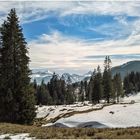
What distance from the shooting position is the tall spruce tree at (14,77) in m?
33.2

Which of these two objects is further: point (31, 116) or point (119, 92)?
point (119, 92)

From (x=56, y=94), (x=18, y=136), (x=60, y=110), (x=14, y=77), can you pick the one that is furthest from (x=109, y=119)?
(x=56, y=94)

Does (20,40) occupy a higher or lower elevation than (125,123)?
higher

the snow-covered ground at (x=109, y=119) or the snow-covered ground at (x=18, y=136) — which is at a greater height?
the snow-covered ground at (x=18, y=136)

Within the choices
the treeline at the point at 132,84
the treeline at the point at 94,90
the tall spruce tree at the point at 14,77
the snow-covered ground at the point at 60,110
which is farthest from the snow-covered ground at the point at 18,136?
the treeline at the point at 132,84

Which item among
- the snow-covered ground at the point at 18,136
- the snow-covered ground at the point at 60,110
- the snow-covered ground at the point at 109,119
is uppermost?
the snow-covered ground at the point at 18,136

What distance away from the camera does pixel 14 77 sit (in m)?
34.3

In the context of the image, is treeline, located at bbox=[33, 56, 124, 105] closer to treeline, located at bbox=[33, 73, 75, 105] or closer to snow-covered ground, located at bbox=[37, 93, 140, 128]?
treeline, located at bbox=[33, 73, 75, 105]

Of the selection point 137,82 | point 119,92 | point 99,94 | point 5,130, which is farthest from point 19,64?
point 137,82

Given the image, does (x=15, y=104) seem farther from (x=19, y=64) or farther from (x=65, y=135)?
(x=65, y=135)

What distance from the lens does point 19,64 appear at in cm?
3466

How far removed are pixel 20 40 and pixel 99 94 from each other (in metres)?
65.1

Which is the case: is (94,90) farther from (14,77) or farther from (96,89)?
(14,77)

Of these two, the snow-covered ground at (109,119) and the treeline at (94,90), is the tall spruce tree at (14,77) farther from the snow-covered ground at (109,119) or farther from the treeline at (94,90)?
the treeline at (94,90)
